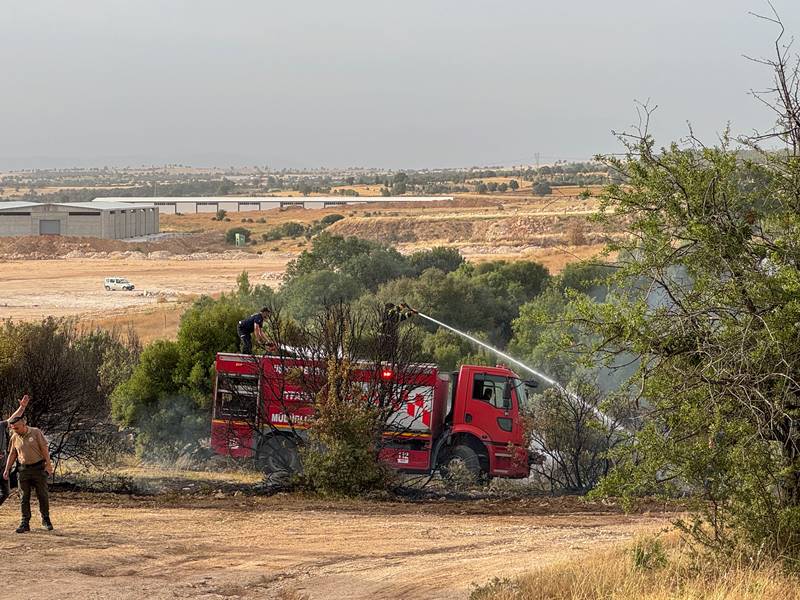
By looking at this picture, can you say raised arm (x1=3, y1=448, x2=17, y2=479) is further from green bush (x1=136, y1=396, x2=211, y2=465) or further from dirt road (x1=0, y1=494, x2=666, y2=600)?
green bush (x1=136, y1=396, x2=211, y2=465)

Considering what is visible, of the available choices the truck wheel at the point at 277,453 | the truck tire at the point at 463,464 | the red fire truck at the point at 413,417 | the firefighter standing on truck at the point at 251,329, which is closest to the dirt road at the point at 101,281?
the firefighter standing on truck at the point at 251,329

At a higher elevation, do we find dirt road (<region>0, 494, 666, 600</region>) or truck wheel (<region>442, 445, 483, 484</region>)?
dirt road (<region>0, 494, 666, 600</region>)

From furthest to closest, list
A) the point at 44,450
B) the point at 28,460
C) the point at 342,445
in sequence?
1. the point at 342,445
2. the point at 44,450
3. the point at 28,460

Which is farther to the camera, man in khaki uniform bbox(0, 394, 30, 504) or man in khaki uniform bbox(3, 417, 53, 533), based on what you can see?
man in khaki uniform bbox(0, 394, 30, 504)

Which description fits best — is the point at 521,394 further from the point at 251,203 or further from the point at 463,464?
the point at 251,203

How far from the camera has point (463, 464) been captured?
23734mm

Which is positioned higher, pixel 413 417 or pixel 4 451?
pixel 4 451

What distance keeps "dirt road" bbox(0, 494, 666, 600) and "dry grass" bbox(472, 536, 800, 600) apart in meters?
0.94

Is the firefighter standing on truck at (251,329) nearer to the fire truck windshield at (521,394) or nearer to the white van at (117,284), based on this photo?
the fire truck windshield at (521,394)

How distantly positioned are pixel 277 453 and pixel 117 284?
2236 inches

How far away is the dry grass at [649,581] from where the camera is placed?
35.9 feet

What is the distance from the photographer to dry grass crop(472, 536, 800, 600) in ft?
35.9

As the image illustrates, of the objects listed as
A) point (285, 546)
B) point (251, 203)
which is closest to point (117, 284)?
point (285, 546)

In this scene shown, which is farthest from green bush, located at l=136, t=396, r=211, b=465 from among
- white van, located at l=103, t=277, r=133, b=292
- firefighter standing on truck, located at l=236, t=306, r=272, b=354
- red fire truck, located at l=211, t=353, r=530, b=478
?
white van, located at l=103, t=277, r=133, b=292
